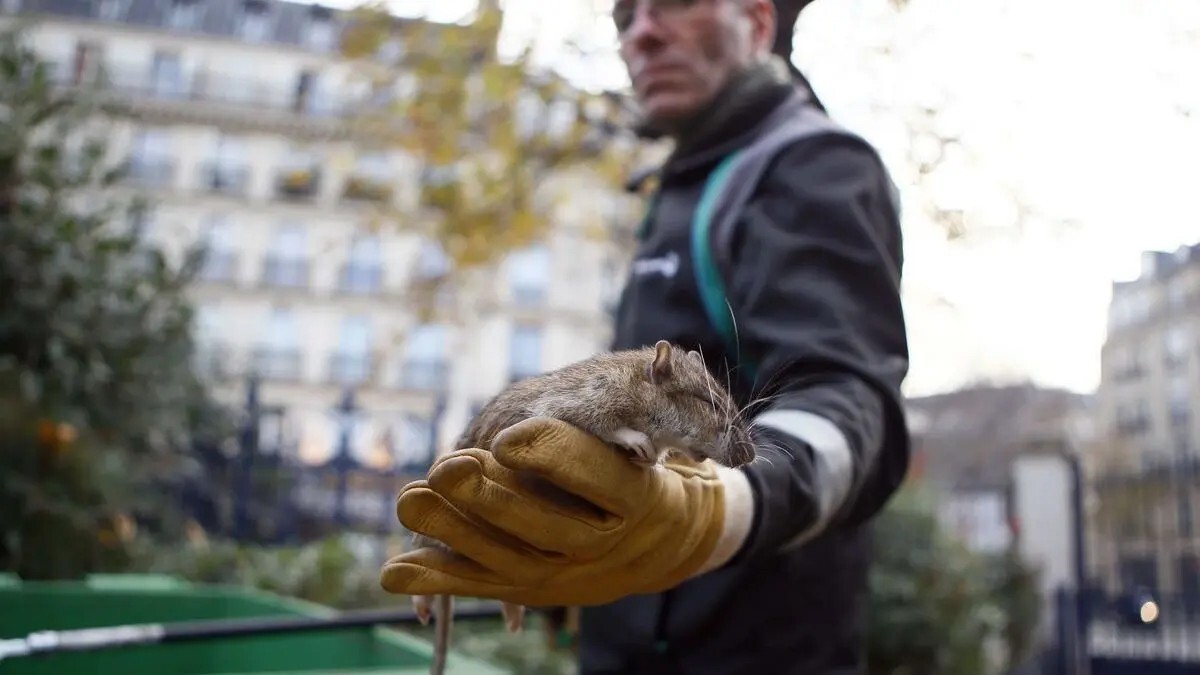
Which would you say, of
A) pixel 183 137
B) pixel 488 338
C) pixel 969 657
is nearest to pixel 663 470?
pixel 969 657

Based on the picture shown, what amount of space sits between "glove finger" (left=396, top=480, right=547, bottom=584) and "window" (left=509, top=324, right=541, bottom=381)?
23.6 m

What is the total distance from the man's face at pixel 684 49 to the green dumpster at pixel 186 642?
1.58 meters

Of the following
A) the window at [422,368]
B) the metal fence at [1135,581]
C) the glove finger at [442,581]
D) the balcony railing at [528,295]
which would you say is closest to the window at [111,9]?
the window at [422,368]

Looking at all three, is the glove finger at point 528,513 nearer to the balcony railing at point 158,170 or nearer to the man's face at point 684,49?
the man's face at point 684,49

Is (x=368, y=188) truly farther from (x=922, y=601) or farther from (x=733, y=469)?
(x=733, y=469)

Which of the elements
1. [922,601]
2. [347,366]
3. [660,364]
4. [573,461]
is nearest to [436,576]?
[573,461]

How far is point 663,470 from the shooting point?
1.29m

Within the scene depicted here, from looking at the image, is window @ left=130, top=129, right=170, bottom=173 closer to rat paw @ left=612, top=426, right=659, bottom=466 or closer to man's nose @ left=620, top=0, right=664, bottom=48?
man's nose @ left=620, top=0, right=664, bottom=48

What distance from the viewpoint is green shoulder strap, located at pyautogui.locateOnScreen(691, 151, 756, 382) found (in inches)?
74.2

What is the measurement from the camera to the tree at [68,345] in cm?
630

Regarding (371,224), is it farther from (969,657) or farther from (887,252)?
(887,252)

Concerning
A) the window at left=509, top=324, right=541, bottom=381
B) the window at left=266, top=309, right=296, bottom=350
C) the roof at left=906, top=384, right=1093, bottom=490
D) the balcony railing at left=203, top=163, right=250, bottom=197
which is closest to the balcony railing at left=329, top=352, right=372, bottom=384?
the window at left=266, top=309, right=296, bottom=350

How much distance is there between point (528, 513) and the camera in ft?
3.88

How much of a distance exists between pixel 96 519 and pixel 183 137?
27.9 meters
